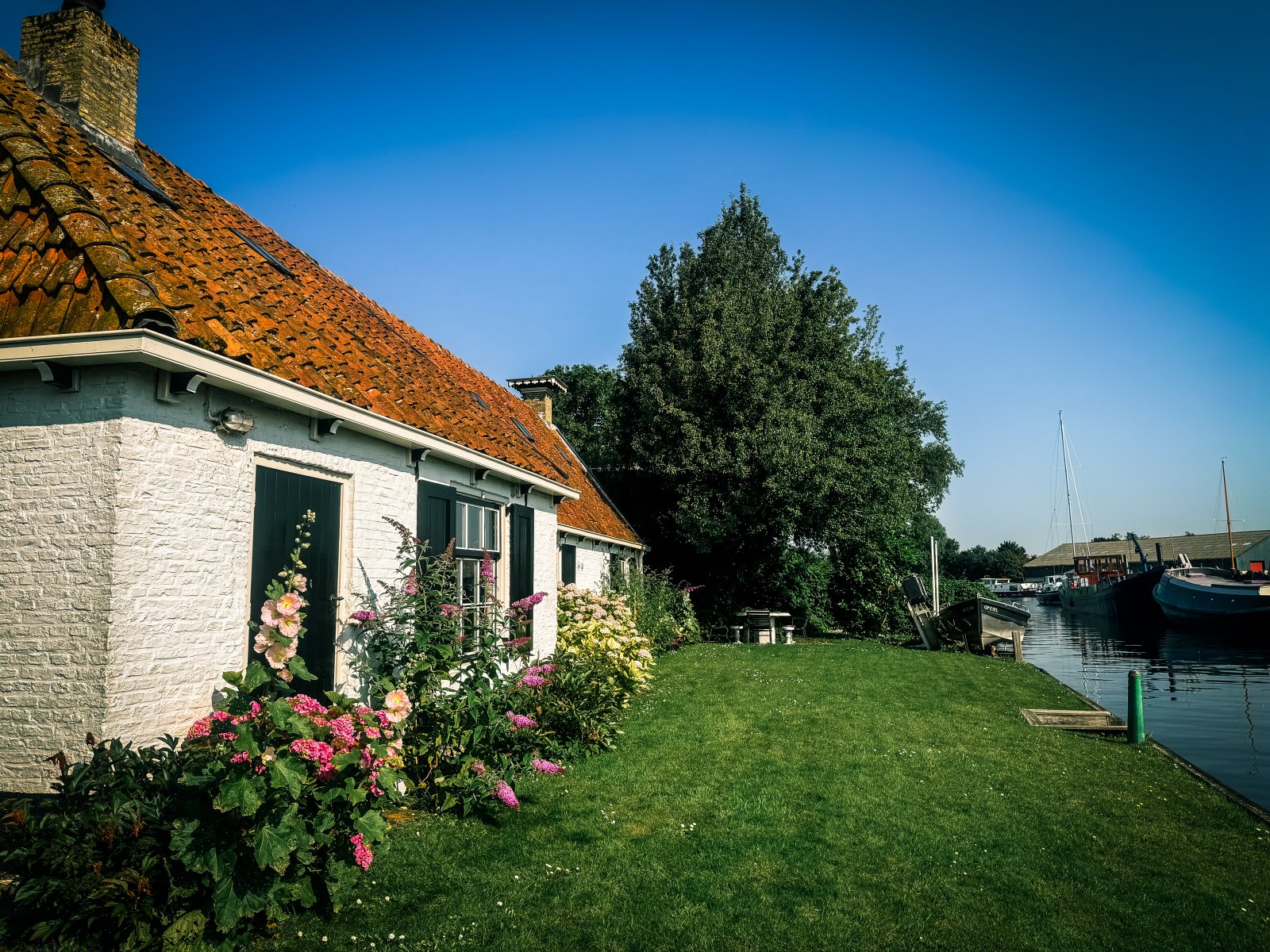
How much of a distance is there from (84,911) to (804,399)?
2051 centimetres

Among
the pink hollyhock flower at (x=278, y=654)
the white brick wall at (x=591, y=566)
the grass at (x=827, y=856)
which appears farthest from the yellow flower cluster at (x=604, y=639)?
the pink hollyhock flower at (x=278, y=654)

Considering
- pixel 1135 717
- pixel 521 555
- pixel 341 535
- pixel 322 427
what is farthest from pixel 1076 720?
pixel 322 427

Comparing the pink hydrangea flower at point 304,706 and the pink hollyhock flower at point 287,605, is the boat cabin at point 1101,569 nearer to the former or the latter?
the pink hollyhock flower at point 287,605

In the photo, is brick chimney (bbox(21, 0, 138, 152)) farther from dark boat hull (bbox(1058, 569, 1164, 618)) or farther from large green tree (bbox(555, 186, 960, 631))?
dark boat hull (bbox(1058, 569, 1164, 618))

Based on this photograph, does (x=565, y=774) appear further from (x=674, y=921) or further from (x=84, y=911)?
(x=84, y=911)

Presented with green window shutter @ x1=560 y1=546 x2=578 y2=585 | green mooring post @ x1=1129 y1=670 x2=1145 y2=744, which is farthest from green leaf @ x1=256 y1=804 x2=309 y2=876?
green mooring post @ x1=1129 y1=670 x2=1145 y2=744

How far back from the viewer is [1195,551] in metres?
80.2

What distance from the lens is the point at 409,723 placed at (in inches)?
246

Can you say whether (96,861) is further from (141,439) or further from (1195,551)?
(1195,551)

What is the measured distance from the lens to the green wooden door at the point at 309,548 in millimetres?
5652

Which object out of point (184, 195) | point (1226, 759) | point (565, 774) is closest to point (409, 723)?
point (565, 774)

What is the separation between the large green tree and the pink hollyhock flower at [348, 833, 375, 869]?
1730cm

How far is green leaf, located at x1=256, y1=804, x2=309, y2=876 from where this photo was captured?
12.0 ft

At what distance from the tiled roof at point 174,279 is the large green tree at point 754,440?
11448 millimetres
